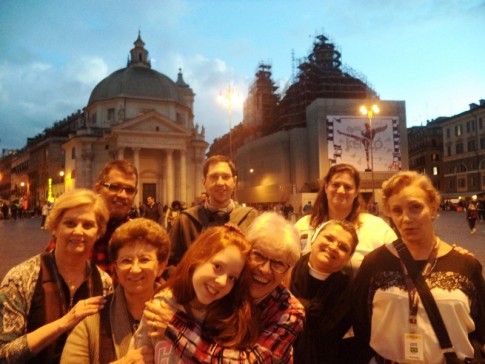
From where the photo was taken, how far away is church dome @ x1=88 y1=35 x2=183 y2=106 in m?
50.7

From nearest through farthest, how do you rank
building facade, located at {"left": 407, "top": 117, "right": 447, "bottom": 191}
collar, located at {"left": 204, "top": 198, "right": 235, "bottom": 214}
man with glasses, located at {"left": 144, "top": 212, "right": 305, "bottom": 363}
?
man with glasses, located at {"left": 144, "top": 212, "right": 305, "bottom": 363} → collar, located at {"left": 204, "top": 198, "right": 235, "bottom": 214} → building facade, located at {"left": 407, "top": 117, "right": 447, "bottom": 191}

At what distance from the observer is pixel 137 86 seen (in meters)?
51.1

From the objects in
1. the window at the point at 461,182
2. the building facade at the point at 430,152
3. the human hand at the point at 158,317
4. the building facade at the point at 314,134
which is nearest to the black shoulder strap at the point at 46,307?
the human hand at the point at 158,317

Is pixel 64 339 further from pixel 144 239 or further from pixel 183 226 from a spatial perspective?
pixel 183 226

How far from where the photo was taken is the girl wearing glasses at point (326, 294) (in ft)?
9.60

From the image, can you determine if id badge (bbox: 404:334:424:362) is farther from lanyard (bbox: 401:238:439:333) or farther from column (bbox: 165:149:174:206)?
column (bbox: 165:149:174:206)

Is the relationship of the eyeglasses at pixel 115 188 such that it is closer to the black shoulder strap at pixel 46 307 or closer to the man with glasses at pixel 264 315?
the black shoulder strap at pixel 46 307

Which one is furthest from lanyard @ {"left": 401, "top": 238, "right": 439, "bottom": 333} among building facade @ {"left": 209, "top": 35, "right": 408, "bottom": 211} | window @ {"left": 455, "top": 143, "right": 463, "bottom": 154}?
window @ {"left": 455, "top": 143, "right": 463, "bottom": 154}

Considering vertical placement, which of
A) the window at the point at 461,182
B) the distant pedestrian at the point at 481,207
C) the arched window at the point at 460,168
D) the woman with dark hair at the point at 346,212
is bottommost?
the distant pedestrian at the point at 481,207

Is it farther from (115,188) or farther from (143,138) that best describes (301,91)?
(115,188)

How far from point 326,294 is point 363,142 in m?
42.8

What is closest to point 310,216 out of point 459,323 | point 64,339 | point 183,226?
point 183,226

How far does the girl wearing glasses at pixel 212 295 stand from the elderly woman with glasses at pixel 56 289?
0.59 meters

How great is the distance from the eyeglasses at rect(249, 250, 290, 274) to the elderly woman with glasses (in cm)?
101
